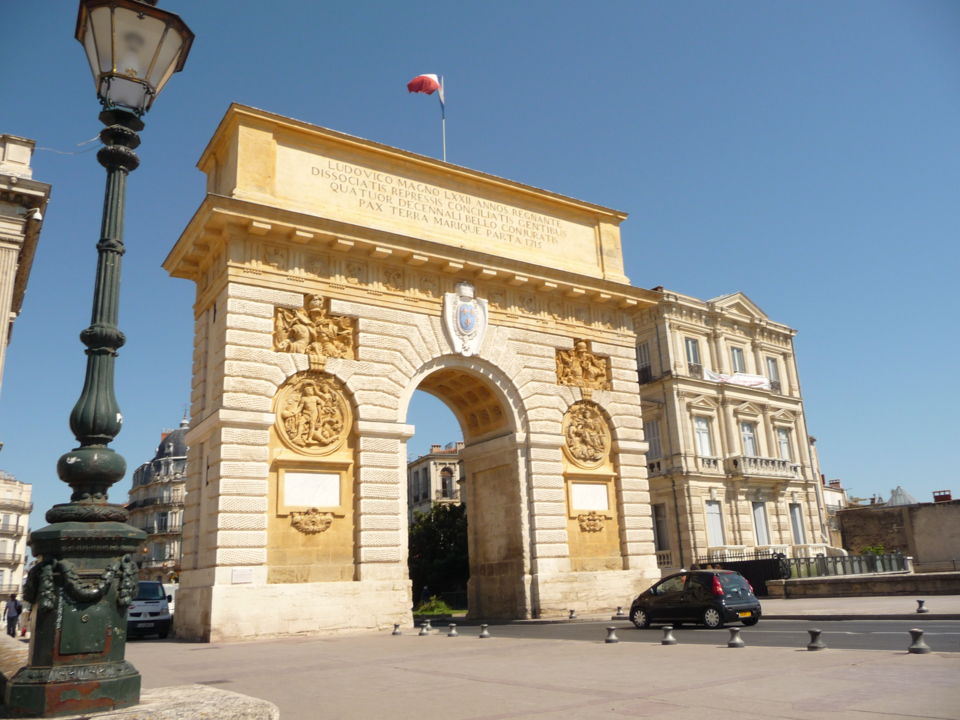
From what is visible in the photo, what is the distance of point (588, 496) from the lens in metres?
22.2

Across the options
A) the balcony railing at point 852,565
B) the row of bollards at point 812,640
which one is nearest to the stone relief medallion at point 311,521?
the row of bollards at point 812,640

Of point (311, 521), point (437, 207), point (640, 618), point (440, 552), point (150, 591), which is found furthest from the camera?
point (440, 552)

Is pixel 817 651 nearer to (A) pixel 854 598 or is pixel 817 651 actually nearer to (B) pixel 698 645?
(B) pixel 698 645

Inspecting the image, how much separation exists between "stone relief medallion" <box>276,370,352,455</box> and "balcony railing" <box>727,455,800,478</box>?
23125 mm

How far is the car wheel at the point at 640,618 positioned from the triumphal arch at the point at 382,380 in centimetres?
415

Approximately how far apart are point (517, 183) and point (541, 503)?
9.55 metres

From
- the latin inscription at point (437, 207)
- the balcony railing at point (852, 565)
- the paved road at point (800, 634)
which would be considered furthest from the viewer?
the balcony railing at point (852, 565)

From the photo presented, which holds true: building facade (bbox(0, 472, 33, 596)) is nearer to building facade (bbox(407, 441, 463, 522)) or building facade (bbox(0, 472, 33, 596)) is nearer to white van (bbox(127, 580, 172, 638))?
building facade (bbox(407, 441, 463, 522))

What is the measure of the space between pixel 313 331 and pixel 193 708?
45.9ft

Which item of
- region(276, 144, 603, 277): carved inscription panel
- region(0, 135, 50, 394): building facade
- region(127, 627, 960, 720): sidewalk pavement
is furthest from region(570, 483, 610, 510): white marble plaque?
region(0, 135, 50, 394): building facade

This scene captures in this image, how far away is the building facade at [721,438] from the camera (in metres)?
34.5

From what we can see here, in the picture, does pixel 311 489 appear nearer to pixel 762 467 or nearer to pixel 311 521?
pixel 311 521

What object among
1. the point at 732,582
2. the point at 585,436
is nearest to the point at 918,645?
the point at 732,582

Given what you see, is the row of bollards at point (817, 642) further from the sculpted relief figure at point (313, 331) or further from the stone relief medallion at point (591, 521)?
the sculpted relief figure at point (313, 331)
